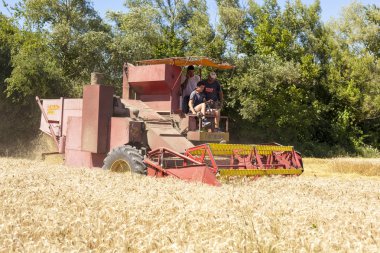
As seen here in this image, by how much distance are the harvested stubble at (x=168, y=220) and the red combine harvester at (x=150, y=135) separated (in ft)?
5.45

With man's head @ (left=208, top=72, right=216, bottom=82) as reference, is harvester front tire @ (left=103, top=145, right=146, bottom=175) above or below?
below

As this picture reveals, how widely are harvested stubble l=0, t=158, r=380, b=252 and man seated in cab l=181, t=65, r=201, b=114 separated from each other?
3.37m

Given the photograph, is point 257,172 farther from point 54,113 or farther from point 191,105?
point 54,113

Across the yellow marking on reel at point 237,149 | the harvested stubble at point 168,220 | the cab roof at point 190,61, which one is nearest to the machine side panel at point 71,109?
the cab roof at point 190,61

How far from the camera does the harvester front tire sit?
8758 millimetres

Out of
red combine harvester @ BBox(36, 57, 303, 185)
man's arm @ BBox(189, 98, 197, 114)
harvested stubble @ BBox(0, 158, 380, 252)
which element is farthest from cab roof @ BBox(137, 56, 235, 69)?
harvested stubble @ BBox(0, 158, 380, 252)

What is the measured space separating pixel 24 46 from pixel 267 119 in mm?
13687

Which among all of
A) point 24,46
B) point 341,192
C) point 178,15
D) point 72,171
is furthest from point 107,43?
point 341,192

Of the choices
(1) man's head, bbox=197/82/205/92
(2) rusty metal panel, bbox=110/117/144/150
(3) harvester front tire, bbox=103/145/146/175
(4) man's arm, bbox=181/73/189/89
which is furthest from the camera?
(4) man's arm, bbox=181/73/189/89

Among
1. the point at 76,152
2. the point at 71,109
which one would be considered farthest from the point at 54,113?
the point at 76,152

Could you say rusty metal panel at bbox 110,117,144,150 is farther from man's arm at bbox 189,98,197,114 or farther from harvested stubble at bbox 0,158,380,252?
harvested stubble at bbox 0,158,380,252

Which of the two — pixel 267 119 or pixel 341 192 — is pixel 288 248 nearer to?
pixel 341 192

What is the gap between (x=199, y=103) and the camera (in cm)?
1022

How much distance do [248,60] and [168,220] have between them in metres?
23.3
